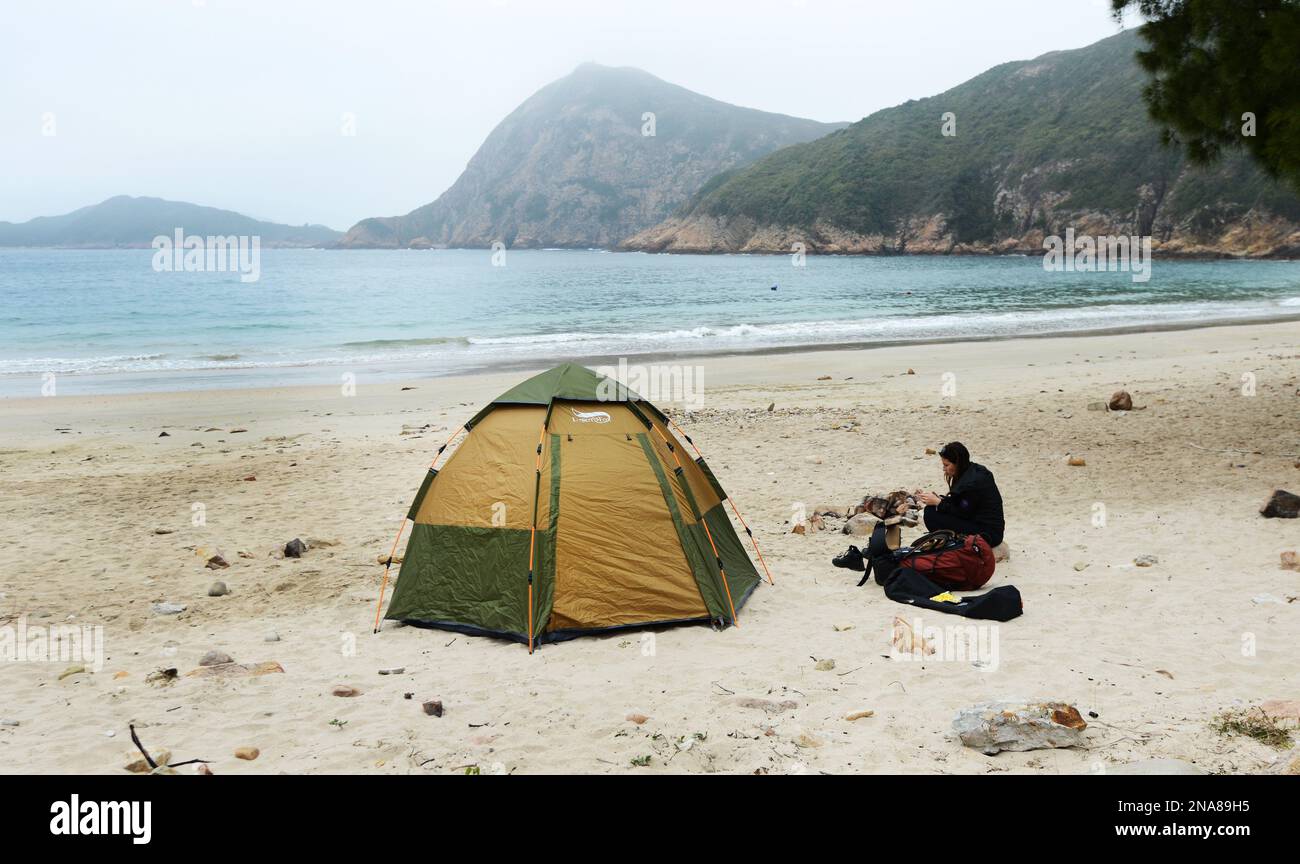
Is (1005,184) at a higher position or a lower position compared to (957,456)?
higher

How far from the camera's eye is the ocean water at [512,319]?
2761 cm

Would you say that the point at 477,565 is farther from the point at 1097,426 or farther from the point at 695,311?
the point at 695,311

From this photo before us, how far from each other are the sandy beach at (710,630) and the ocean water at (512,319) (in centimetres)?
1328

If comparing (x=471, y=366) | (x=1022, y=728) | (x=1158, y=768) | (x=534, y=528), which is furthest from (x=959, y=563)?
(x=471, y=366)

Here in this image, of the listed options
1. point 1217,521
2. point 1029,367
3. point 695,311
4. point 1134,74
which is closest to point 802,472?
point 1217,521

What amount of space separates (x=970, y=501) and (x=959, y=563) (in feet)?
2.48

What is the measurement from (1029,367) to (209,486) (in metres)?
18.8

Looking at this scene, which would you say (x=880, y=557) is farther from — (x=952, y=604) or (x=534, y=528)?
(x=534, y=528)

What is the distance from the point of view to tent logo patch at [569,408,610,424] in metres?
7.21

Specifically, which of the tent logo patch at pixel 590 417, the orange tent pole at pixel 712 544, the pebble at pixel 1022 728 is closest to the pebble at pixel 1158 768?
the pebble at pixel 1022 728

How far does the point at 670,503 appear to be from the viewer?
7027 mm

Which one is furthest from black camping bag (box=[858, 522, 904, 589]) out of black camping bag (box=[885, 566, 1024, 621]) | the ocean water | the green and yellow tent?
the ocean water

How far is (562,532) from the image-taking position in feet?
22.1

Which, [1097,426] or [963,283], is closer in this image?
[1097,426]
